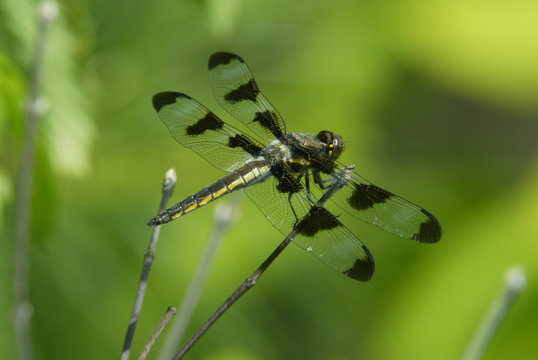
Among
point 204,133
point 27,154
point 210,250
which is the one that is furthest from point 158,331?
point 204,133

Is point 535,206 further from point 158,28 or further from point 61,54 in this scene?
point 61,54

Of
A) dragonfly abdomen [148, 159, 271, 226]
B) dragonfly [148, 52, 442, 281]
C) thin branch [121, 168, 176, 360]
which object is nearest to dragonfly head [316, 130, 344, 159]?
dragonfly [148, 52, 442, 281]

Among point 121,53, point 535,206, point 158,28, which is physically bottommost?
point 121,53

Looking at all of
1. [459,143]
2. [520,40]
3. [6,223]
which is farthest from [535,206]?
[6,223]

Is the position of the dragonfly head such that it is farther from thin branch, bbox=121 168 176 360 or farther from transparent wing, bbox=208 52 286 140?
thin branch, bbox=121 168 176 360

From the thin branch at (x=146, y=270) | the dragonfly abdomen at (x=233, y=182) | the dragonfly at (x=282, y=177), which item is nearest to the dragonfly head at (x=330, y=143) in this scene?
the dragonfly at (x=282, y=177)
